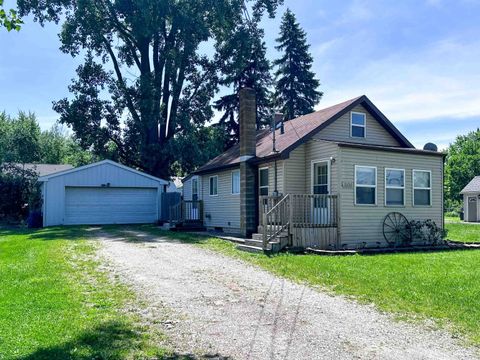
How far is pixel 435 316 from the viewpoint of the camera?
6.22 meters

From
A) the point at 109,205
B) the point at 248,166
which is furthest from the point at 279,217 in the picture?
the point at 109,205

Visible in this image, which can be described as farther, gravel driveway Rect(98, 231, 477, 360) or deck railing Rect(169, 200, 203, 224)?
deck railing Rect(169, 200, 203, 224)

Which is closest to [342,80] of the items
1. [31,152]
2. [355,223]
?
[355,223]

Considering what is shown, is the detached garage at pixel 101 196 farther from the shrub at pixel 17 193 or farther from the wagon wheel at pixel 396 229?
the wagon wheel at pixel 396 229

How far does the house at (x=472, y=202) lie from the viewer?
119ft

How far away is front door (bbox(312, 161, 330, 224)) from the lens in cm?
1387

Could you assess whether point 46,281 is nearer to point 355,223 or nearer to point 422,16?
point 355,223

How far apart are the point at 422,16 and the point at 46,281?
12432mm

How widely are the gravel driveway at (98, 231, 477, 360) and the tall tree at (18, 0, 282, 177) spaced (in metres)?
21.0

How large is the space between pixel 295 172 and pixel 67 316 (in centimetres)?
1056

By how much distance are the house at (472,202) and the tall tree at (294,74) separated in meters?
15.2

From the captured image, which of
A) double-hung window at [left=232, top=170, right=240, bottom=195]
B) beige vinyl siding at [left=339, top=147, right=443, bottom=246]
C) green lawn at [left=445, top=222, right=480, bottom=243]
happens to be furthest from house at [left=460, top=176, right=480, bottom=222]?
double-hung window at [left=232, top=170, right=240, bottom=195]

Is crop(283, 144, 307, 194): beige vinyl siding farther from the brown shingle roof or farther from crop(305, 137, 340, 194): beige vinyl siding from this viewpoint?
the brown shingle roof

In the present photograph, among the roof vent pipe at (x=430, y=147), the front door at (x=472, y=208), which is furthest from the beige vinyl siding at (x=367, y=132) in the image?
the front door at (x=472, y=208)
